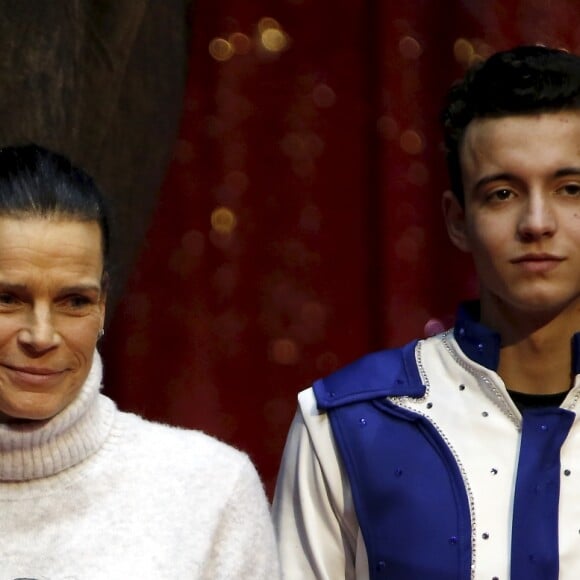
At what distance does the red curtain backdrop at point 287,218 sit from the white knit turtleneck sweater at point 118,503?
3.17 ft

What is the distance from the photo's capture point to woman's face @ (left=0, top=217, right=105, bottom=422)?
5.87 feet

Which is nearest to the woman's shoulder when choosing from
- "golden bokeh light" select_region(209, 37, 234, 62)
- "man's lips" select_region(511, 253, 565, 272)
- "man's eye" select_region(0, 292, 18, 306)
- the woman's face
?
the woman's face

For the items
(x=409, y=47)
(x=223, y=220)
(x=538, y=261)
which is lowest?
(x=538, y=261)

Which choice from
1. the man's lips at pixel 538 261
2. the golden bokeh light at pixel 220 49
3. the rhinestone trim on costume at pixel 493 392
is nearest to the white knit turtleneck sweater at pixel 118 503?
the rhinestone trim on costume at pixel 493 392

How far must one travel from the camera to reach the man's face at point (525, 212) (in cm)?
197

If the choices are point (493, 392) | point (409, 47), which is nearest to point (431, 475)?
point (493, 392)

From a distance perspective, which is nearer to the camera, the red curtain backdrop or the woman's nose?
the woman's nose

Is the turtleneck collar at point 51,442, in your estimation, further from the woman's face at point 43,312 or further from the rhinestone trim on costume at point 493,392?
the rhinestone trim on costume at point 493,392

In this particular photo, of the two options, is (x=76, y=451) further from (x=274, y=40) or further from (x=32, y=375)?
(x=274, y=40)

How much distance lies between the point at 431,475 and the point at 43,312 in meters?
0.58

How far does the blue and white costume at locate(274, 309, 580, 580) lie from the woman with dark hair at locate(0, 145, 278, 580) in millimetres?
157

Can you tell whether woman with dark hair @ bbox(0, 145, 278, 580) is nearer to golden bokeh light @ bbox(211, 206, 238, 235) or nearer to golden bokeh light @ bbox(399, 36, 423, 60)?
golden bokeh light @ bbox(211, 206, 238, 235)

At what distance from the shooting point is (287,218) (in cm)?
289

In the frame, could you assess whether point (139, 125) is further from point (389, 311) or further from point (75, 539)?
point (75, 539)
